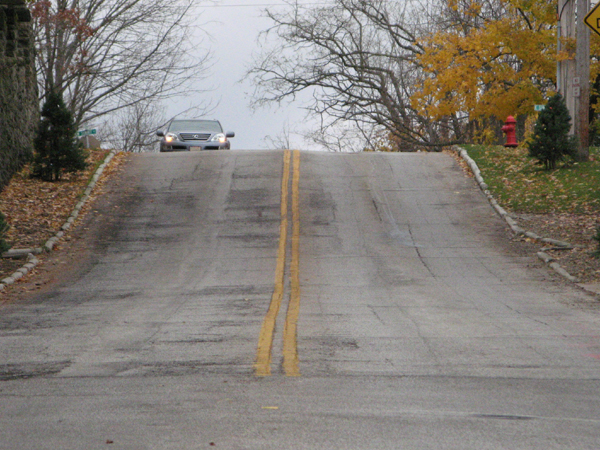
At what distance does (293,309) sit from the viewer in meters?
9.93

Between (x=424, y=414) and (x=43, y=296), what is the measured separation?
7.87m

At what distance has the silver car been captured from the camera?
28031 mm

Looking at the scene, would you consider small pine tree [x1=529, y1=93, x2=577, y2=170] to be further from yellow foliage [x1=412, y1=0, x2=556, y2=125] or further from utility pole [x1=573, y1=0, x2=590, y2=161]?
yellow foliage [x1=412, y1=0, x2=556, y2=125]

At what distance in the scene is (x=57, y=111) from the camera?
21.3 metres

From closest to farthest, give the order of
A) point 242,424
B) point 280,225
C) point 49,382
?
point 242,424 < point 49,382 < point 280,225

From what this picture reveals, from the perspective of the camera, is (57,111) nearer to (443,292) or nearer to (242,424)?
(443,292)

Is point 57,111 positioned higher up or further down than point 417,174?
higher up

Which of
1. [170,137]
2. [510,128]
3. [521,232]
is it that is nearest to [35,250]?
[521,232]

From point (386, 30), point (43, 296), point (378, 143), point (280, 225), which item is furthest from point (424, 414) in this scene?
point (378, 143)

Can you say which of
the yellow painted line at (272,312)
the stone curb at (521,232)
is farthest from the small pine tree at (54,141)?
the stone curb at (521,232)

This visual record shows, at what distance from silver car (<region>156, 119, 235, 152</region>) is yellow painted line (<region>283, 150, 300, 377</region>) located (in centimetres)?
833

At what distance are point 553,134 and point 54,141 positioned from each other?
13.4 metres

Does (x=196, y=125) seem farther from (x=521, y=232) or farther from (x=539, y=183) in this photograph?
(x=521, y=232)

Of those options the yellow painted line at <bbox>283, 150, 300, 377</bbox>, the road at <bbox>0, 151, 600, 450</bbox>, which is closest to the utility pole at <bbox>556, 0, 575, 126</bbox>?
the road at <bbox>0, 151, 600, 450</bbox>
